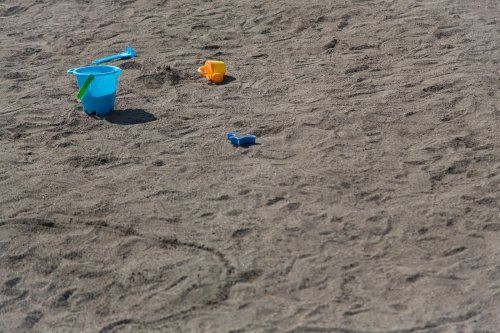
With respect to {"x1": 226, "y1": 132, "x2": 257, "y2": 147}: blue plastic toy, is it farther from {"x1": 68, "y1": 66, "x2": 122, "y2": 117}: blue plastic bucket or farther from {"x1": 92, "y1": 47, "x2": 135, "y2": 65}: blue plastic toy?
{"x1": 92, "y1": 47, "x2": 135, "y2": 65}: blue plastic toy

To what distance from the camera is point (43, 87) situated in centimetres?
679

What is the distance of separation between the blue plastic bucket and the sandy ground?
121 millimetres

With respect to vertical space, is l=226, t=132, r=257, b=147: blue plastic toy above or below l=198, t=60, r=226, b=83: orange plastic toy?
below

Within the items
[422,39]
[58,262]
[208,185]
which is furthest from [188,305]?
[422,39]

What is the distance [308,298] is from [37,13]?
6610mm

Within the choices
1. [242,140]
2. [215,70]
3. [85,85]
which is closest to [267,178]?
[242,140]

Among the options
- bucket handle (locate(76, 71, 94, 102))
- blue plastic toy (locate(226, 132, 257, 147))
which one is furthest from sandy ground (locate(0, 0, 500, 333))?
bucket handle (locate(76, 71, 94, 102))

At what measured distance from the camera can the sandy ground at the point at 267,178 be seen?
12.3 ft

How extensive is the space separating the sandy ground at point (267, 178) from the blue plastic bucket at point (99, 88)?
12 cm

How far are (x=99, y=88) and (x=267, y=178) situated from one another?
176 cm

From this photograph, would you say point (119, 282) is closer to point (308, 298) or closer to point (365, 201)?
point (308, 298)

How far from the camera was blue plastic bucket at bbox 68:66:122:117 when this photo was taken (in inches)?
235

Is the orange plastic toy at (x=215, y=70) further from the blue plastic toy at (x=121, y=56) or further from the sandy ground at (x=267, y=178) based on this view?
the blue plastic toy at (x=121, y=56)

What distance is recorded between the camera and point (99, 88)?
19.7ft
